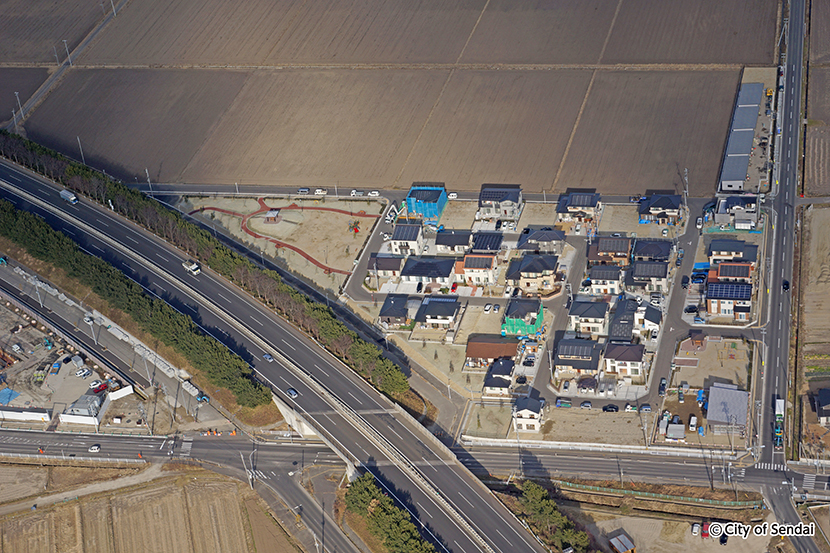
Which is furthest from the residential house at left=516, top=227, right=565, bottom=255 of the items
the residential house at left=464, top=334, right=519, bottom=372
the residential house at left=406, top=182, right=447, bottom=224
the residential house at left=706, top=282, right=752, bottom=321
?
the residential house at left=706, top=282, right=752, bottom=321

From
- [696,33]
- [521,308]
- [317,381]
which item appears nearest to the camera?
[317,381]

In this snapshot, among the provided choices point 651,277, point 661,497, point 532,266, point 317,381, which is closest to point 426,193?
point 532,266

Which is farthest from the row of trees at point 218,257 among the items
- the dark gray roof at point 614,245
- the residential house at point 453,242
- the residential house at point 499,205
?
the dark gray roof at point 614,245

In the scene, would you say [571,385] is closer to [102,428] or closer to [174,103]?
[102,428]

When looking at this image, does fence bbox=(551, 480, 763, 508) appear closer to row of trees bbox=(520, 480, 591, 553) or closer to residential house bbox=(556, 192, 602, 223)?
row of trees bbox=(520, 480, 591, 553)

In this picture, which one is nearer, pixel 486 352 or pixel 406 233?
pixel 486 352

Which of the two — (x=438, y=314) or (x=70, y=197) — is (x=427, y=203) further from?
(x=70, y=197)
